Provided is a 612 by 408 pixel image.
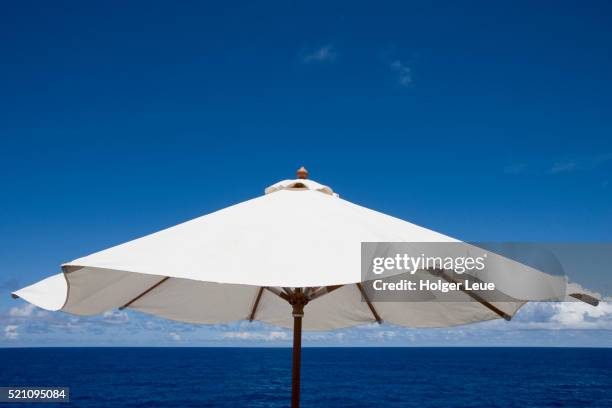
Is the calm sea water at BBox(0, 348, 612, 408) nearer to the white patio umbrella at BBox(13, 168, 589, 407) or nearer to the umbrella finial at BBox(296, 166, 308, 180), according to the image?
the white patio umbrella at BBox(13, 168, 589, 407)

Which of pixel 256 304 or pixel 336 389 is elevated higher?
pixel 256 304

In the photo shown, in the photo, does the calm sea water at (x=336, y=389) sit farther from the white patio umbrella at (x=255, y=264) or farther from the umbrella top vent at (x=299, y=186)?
the umbrella top vent at (x=299, y=186)

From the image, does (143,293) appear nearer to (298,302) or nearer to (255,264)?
(298,302)

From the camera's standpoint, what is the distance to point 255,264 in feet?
9.12

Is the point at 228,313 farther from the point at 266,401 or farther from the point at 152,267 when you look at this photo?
the point at 266,401

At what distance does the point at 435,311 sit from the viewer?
5434 mm

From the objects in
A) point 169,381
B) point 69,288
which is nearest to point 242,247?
point 69,288

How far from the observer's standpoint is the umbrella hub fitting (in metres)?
4.31

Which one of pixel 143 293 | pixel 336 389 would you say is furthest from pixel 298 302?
pixel 336 389

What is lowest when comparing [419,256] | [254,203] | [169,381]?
[169,381]

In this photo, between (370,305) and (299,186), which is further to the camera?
(370,305)

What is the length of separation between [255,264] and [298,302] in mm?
1632

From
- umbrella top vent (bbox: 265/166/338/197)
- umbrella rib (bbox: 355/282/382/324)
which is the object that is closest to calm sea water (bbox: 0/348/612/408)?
umbrella rib (bbox: 355/282/382/324)

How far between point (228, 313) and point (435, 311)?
2.27m
